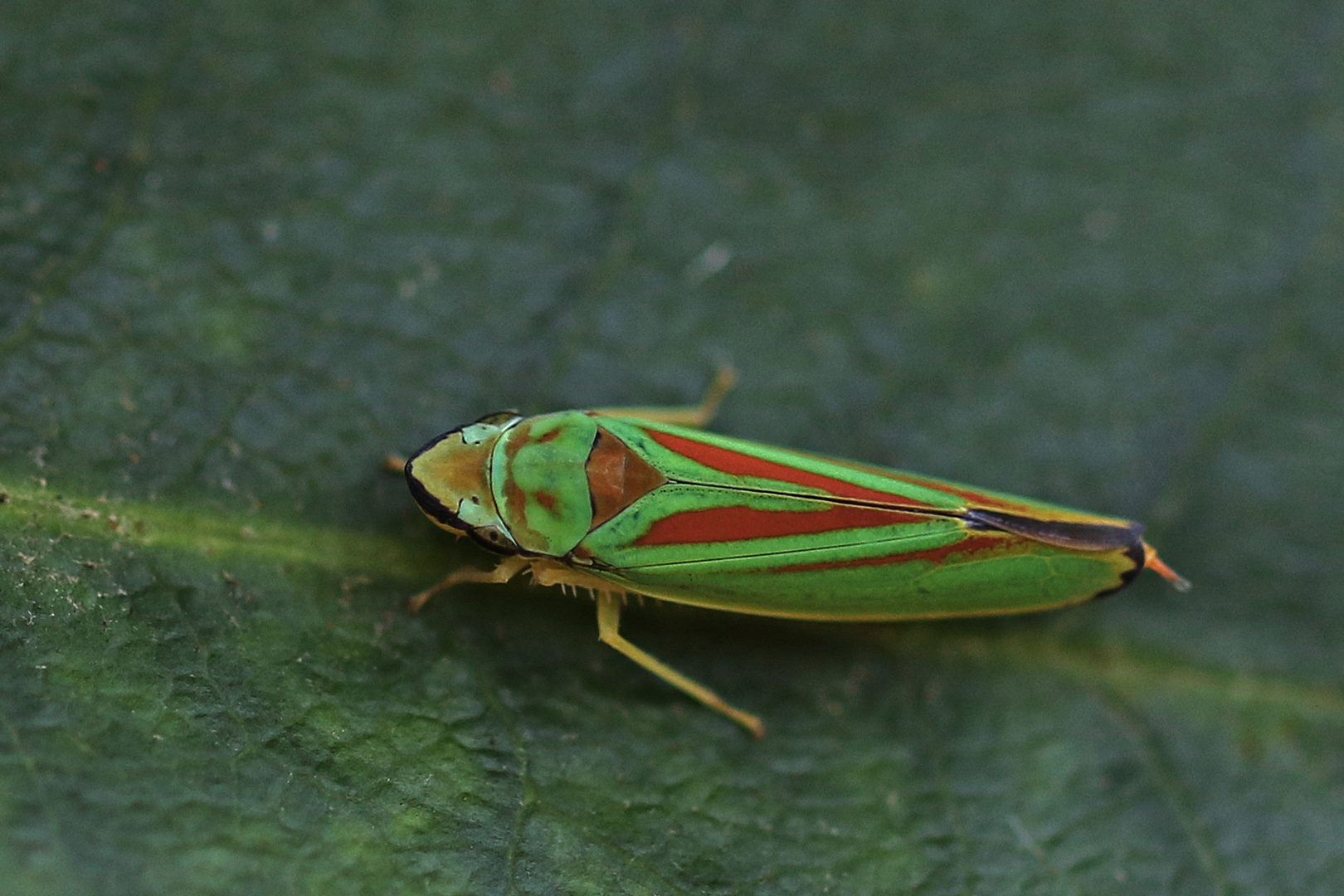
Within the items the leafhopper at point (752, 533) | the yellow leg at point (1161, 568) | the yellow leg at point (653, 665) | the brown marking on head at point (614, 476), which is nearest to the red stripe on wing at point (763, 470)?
the leafhopper at point (752, 533)

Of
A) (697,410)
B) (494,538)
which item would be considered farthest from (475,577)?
(697,410)

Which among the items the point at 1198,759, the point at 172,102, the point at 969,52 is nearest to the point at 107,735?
the point at 172,102

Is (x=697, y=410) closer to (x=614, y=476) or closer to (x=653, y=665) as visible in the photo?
(x=614, y=476)

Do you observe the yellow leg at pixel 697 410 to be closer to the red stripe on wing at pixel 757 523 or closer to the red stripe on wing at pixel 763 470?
the red stripe on wing at pixel 763 470

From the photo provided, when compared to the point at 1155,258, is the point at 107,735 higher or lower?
lower

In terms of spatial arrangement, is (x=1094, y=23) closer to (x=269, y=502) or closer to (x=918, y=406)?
(x=918, y=406)

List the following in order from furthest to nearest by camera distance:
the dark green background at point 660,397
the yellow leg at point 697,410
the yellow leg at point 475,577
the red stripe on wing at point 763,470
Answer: the yellow leg at point 697,410
the red stripe on wing at point 763,470
the yellow leg at point 475,577
the dark green background at point 660,397
